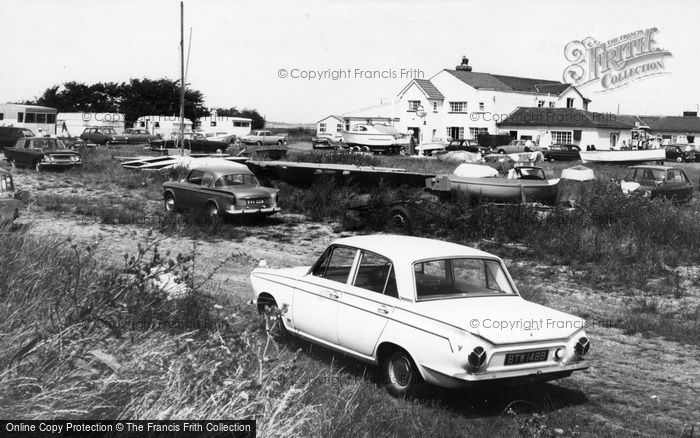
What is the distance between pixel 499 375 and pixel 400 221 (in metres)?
12.0

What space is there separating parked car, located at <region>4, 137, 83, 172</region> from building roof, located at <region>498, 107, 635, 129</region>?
39268mm

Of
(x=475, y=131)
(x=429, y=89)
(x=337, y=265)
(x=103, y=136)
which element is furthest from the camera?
(x=429, y=89)

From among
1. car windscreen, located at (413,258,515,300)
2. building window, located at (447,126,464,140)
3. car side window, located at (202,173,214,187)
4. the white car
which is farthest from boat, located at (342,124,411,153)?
car windscreen, located at (413,258,515,300)

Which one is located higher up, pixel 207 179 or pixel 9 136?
pixel 9 136

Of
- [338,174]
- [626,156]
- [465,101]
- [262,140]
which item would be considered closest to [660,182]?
[338,174]

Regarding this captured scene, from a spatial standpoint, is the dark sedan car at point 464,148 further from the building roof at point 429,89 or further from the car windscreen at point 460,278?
the car windscreen at point 460,278

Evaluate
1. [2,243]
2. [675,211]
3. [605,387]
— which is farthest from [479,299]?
[675,211]

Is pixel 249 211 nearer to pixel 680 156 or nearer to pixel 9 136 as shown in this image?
pixel 9 136

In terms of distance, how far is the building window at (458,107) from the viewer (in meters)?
62.4

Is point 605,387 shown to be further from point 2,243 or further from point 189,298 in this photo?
point 2,243

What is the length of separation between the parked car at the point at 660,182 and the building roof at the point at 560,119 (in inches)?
1429

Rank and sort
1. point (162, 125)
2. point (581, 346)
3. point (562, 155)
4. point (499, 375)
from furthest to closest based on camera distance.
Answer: point (162, 125), point (562, 155), point (581, 346), point (499, 375)

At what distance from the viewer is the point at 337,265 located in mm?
7922

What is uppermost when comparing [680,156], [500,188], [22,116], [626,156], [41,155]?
[22,116]
